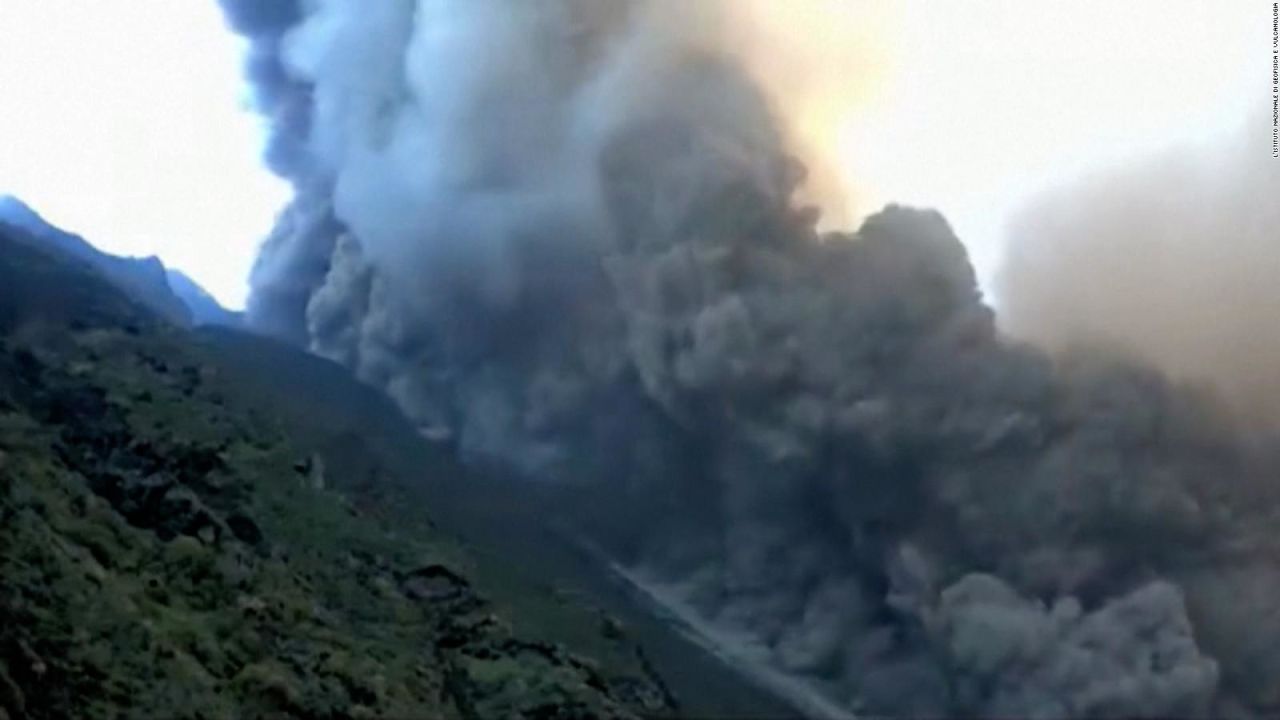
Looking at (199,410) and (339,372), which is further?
(339,372)

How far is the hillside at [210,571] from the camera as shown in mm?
29656

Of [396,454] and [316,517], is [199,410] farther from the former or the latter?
[396,454]

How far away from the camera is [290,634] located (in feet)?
118

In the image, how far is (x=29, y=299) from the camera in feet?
199

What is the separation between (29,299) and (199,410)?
12451 mm

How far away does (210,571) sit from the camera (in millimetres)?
37188

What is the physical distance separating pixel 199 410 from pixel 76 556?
2021cm

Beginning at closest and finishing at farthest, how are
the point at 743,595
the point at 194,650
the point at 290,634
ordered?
the point at 194,650 < the point at 290,634 < the point at 743,595

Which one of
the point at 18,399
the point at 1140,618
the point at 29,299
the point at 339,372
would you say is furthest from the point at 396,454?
the point at 1140,618

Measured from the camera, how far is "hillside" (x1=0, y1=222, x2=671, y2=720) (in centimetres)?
2966

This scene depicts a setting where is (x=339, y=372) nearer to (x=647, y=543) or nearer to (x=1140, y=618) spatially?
(x=647, y=543)

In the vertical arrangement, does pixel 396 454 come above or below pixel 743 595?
above

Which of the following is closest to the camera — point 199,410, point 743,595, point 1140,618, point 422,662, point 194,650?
point 194,650

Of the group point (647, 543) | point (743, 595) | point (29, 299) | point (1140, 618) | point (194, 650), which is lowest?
point (194, 650)
